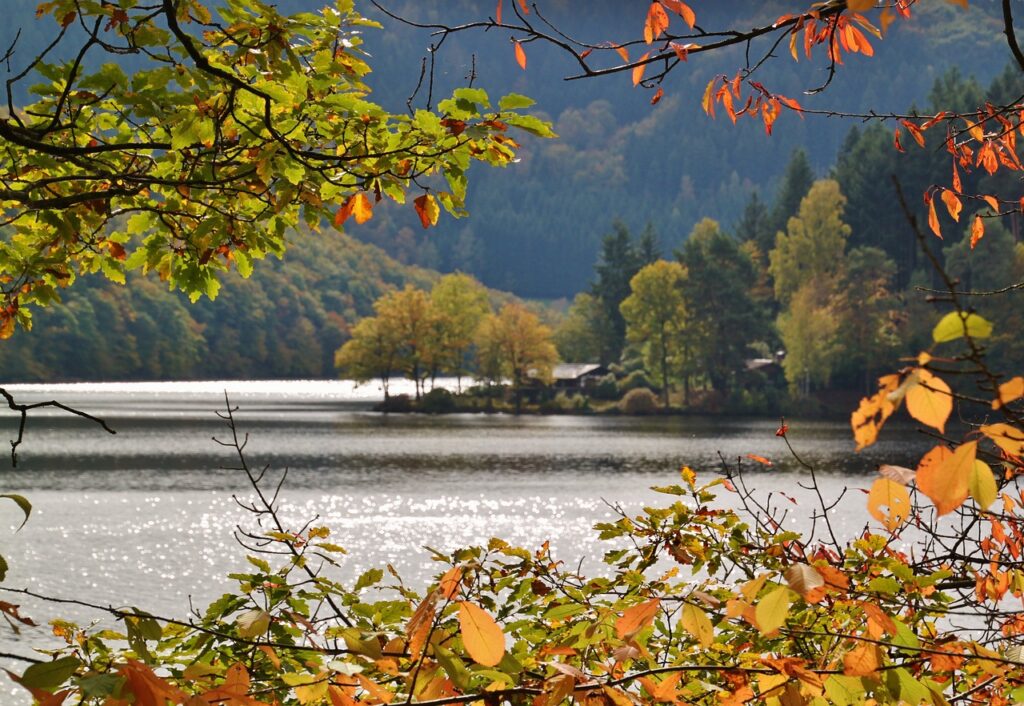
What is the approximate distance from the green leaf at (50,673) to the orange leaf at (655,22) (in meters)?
2.75

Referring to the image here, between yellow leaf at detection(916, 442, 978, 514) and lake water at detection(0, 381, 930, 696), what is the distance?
404cm

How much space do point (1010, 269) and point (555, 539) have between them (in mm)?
51596

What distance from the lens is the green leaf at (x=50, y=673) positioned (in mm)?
2066

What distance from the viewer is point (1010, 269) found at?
65.8 meters

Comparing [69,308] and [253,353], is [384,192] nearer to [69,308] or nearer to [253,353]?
[69,308]

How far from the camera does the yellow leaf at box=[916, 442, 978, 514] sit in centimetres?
152

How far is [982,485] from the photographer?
5.16 feet

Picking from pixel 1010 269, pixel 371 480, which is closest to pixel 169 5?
pixel 371 480

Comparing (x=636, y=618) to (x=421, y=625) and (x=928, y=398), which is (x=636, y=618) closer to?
(x=421, y=625)

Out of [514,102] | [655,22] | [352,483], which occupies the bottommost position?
[352,483]

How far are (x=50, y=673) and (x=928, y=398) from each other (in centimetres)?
169

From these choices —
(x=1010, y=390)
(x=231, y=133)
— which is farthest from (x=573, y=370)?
(x=1010, y=390)

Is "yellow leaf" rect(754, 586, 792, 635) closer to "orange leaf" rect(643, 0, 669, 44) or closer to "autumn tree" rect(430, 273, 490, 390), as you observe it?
"orange leaf" rect(643, 0, 669, 44)

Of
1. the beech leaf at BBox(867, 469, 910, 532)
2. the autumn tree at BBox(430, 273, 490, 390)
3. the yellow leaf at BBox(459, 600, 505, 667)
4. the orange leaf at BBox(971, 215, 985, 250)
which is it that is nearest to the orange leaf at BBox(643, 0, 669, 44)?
the orange leaf at BBox(971, 215, 985, 250)
